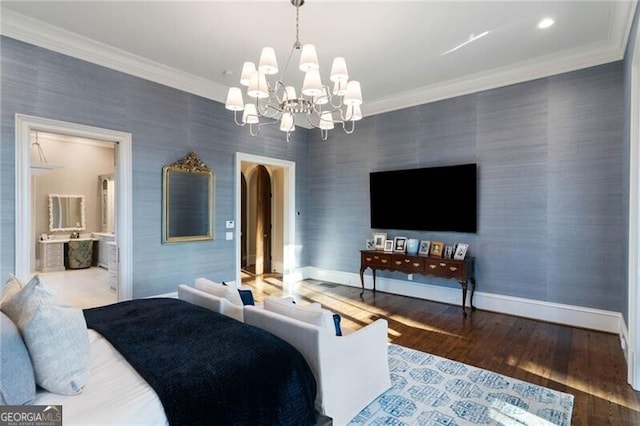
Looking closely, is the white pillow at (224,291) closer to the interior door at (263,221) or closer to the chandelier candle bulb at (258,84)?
the chandelier candle bulb at (258,84)

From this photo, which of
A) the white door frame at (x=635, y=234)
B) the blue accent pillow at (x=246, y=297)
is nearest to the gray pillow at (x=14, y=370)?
the blue accent pillow at (x=246, y=297)

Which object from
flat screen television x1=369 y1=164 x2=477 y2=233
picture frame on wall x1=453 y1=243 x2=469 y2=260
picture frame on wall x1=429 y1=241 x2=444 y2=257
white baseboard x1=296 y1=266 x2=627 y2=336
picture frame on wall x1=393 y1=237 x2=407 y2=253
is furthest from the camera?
picture frame on wall x1=393 y1=237 x2=407 y2=253

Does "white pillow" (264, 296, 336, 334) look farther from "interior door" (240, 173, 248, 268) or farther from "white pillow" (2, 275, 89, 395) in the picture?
"interior door" (240, 173, 248, 268)

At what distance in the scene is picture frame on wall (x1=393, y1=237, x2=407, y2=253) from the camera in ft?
16.8

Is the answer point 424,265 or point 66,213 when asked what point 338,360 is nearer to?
point 424,265

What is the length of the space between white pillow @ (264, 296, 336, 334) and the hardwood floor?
5.54 ft

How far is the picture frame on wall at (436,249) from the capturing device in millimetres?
4746

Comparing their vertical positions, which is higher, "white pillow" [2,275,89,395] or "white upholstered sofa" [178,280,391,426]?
"white pillow" [2,275,89,395]

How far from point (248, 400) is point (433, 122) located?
461 centimetres

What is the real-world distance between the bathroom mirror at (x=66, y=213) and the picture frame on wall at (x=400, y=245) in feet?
25.0

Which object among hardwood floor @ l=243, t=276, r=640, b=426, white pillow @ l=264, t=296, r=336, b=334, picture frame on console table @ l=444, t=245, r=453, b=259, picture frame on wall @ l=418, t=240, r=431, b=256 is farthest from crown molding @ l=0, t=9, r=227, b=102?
picture frame on console table @ l=444, t=245, r=453, b=259

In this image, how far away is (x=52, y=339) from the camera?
1526 millimetres

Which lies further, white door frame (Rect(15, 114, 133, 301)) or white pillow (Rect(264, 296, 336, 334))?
white door frame (Rect(15, 114, 133, 301))

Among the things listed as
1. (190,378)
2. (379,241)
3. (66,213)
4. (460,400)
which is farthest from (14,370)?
(66,213)
